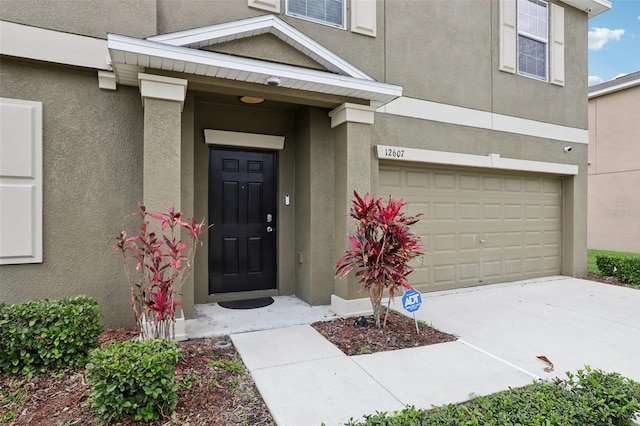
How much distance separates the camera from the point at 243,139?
566 cm

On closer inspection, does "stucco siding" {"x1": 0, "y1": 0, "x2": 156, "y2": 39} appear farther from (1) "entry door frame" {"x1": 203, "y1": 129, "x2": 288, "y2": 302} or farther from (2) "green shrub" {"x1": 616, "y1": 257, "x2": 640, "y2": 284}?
(2) "green shrub" {"x1": 616, "y1": 257, "x2": 640, "y2": 284}

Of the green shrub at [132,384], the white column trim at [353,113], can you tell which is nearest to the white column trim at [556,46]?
the white column trim at [353,113]

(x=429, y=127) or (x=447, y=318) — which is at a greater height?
(x=429, y=127)

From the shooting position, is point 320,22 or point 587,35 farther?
point 587,35

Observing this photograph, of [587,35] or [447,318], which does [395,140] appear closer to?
[447,318]

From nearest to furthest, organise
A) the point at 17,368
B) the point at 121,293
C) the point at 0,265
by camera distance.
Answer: the point at 17,368
the point at 0,265
the point at 121,293

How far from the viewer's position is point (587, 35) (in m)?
8.35

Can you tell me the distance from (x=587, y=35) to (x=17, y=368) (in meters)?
11.4

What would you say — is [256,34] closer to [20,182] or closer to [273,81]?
[273,81]

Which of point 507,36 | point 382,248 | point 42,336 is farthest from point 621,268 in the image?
point 42,336

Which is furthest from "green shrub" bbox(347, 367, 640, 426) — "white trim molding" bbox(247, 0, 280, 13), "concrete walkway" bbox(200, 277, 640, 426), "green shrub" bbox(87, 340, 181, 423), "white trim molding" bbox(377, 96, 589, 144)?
"white trim molding" bbox(247, 0, 280, 13)

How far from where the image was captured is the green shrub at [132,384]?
99.8 inches

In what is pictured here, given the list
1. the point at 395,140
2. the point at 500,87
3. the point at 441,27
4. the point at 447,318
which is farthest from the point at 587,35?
the point at 447,318

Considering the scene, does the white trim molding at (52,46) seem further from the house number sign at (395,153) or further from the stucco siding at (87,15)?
the house number sign at (395,153)
